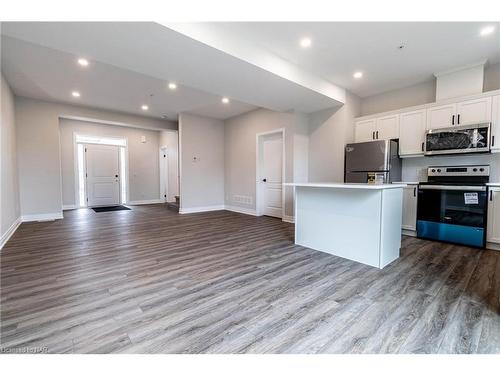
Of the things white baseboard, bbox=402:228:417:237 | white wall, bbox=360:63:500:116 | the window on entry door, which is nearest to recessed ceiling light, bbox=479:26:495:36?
white wall, bbox=360:63:500:116

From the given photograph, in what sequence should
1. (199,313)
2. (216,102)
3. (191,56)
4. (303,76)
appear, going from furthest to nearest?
(216,102) → (303,76) → (191,56) → (199,313)

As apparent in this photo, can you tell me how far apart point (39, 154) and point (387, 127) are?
24.3ft

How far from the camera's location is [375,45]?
3.05 m

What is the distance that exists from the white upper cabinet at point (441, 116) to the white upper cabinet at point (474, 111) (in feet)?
0.20

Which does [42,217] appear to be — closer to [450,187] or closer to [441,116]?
[450,187]

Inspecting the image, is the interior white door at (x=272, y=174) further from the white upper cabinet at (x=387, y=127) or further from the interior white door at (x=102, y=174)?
the interior white door at (x=102, y=174)

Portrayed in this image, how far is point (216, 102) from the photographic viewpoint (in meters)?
5.34

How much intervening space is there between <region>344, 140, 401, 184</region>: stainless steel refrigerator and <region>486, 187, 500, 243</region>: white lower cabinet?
1265 mm

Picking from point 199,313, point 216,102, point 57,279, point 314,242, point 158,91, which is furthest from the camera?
point 216,102

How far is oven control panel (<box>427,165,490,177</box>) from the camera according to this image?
339 centimetres

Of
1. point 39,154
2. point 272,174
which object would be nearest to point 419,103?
point 272,174

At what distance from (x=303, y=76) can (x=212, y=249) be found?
3.07 m
